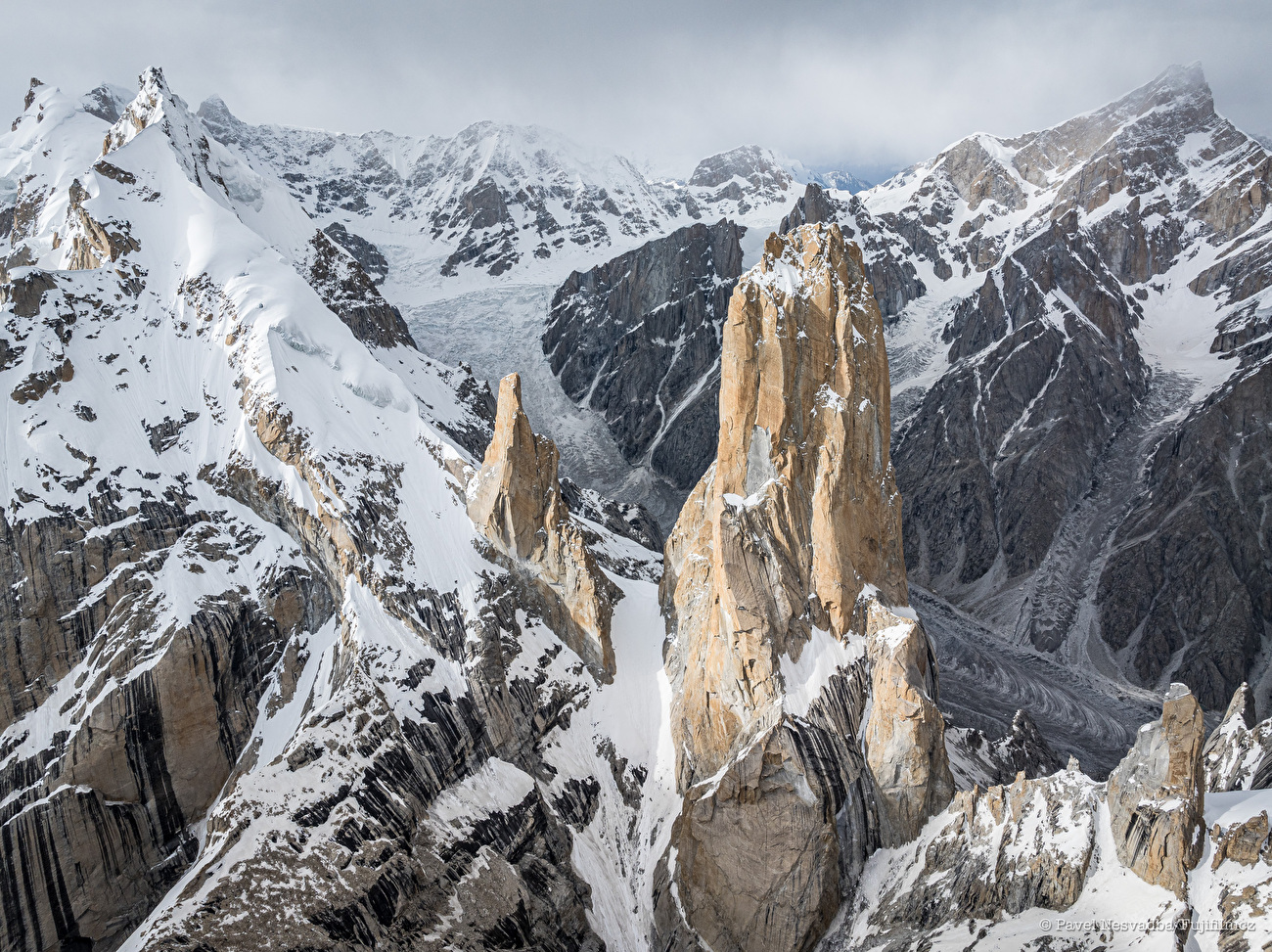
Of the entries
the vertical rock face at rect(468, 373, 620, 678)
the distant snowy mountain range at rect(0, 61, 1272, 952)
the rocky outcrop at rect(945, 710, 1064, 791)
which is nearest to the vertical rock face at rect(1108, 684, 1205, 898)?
the distant snowy mountain range at rect(0, 61, 1272, 952)

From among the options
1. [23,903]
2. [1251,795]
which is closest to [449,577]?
[23,903]

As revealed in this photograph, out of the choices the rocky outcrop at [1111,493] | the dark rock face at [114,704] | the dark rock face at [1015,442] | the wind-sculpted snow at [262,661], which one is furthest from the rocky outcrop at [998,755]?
the dark rock face at [1015,442]

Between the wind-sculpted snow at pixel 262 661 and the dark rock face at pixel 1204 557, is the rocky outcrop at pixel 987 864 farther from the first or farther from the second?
the dark rock face at pixel 1204 557


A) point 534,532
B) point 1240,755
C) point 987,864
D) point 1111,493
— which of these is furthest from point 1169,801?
point 1111,493

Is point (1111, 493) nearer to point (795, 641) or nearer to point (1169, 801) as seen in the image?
point (795, 641)

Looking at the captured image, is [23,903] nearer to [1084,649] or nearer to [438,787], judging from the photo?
[438,787]

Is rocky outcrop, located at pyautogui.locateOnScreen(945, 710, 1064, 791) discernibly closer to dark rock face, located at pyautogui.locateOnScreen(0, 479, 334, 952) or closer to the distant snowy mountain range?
the distant snowy mountain range
